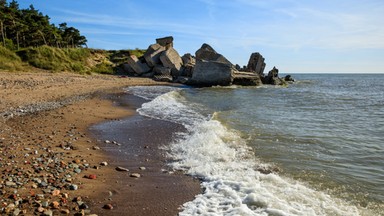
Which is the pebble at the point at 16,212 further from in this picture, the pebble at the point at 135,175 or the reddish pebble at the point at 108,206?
the pebble at the point at 135,175

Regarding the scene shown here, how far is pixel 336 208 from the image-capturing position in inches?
227

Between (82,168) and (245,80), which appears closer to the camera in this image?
(82,168)

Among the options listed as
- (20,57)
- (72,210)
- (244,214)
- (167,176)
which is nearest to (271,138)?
(167,176)

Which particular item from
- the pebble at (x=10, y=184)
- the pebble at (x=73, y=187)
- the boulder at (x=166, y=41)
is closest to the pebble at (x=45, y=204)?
the pebble at (x=73, y=187)

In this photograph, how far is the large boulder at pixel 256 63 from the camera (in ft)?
163

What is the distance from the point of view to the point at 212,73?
39969 mm

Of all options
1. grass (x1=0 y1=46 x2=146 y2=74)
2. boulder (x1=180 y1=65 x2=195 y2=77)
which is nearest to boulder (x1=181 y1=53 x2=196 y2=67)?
boulder (x1=180 y1=65 x2=195 y2=77)

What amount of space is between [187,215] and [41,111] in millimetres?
10272

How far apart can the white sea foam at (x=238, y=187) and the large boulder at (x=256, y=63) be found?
41.0m

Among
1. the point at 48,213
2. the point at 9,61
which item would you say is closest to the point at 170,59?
the point at 9,61

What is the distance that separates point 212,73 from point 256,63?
41.7ft

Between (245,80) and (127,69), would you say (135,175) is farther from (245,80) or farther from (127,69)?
(127,69)

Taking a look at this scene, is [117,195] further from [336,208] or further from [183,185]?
[336,208]

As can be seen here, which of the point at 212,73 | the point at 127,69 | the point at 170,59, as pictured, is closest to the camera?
the point at 212,73
